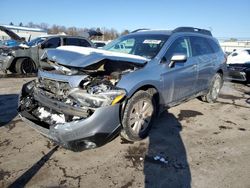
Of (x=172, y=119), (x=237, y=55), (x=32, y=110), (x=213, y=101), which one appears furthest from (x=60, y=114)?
(x=237, y=55)

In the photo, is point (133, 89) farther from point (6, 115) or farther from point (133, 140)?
point (6, 115)

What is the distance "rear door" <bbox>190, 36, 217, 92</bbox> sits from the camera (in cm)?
548

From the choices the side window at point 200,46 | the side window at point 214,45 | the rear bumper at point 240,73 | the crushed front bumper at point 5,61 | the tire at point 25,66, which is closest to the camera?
the side window at point 200,46

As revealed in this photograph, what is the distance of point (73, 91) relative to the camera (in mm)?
3432

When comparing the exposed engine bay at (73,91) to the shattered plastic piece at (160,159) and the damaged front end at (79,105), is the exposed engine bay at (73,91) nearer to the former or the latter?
the damaged front end at (79,105)

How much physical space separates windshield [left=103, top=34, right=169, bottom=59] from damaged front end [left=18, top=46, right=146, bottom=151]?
0.75 metres

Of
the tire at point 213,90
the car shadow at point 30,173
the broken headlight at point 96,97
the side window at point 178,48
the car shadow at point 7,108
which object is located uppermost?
the side window at point 178,48

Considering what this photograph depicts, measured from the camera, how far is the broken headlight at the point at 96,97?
328cm

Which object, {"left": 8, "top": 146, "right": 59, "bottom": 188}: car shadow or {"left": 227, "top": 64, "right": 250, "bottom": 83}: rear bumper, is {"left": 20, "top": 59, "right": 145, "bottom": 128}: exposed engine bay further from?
{"left": 227, "top": 64, "right": 250, "bottom": 83}: rear bumper

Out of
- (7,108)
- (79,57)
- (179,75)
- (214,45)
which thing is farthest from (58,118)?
(214,45)

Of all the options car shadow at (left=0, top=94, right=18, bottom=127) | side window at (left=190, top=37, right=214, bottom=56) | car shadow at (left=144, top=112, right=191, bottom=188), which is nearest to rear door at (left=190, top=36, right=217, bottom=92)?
side window at (left=190, top=37, right=214, bottom=56)

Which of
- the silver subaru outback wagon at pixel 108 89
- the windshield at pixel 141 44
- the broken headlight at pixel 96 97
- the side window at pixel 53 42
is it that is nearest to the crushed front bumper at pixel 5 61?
the side window at pixel 53 42

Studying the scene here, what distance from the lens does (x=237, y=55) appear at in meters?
12.8

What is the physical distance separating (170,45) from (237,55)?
31.3 ft
